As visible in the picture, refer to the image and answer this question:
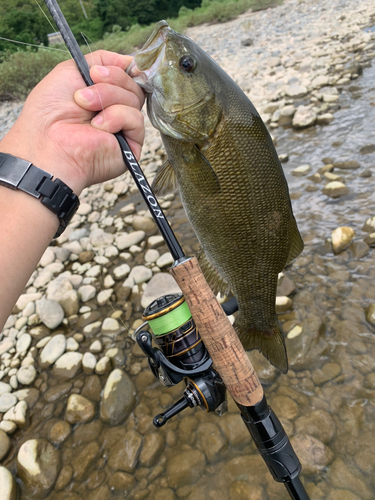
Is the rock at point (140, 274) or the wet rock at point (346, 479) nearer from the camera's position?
the wet rock at point (346, 479)

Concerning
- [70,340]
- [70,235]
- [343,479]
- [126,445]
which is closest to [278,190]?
[343,479]

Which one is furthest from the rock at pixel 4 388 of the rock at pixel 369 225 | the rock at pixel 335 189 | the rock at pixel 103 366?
the rock at pixel 335 189

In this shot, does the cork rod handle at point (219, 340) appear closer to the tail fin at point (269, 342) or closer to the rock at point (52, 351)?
the tail fin at point (269, 342)

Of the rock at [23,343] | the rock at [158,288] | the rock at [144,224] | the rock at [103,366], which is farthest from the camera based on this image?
A: the rock at [144,224]

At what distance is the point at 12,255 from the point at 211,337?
0.87 meters

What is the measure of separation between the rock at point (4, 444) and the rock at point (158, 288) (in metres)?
1.50

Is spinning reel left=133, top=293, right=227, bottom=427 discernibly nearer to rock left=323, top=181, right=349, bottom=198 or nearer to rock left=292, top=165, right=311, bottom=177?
rock left=323, top=181, right=349, bottom=198

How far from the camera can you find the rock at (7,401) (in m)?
2.72

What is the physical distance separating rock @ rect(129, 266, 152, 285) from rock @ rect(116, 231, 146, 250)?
553 mm

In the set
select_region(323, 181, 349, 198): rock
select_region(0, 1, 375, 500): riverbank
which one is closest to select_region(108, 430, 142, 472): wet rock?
select_region(0, 1, 375, 500): riverbank

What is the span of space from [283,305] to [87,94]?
7.28 feet

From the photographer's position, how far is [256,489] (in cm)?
198

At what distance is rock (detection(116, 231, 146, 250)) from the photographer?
4238 millimetres

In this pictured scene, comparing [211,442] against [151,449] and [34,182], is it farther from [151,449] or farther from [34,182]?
[34,182]
